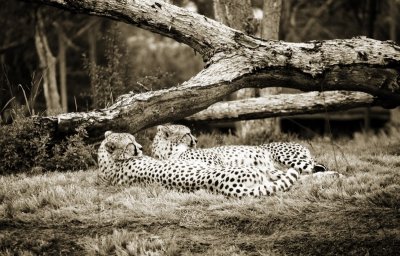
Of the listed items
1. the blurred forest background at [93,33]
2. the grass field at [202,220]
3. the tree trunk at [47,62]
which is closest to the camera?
the grass field at [202,220]

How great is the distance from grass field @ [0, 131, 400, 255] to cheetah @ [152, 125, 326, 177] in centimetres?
58

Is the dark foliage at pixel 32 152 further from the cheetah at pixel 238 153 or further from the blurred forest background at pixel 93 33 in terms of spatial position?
the blurred forest background at pixel 93 33

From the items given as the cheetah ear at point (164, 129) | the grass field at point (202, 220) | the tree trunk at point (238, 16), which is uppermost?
the tree trunk at point (238, 16)

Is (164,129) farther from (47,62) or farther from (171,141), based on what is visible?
(47,62)

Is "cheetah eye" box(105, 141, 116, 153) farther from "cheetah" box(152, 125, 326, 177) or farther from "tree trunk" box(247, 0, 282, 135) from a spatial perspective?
"tree trunk" box(247, 0, 282, 135)

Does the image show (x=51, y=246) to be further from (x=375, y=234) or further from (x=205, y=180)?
(x=375, y=234)

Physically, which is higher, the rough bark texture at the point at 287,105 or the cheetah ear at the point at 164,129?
the rough bark texture at the point at 287,105

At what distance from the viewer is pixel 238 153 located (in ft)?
19.7

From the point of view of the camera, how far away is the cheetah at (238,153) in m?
5.96

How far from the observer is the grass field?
12.7 feet

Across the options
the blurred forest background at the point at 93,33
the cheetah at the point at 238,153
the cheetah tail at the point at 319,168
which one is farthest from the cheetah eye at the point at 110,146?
the blurred forest background at the point at 93,33

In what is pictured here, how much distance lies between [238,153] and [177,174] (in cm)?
90

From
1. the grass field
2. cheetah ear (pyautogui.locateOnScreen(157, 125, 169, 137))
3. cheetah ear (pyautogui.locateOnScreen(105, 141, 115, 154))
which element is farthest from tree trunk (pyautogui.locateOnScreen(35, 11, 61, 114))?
the grass field

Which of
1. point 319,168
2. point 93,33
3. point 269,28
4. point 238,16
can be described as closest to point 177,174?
point 319,168
